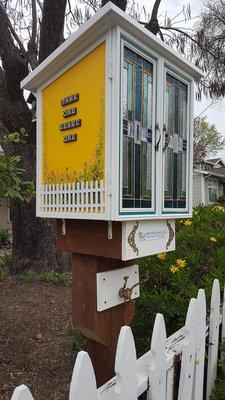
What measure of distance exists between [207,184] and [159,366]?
2393 cm

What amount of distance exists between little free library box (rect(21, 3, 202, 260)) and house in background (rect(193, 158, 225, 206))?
19.5 metres

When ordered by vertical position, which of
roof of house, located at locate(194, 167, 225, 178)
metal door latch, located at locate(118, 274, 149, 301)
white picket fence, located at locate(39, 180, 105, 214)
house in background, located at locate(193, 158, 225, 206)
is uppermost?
roof of house, located at locate(194, 167, 225, 178)

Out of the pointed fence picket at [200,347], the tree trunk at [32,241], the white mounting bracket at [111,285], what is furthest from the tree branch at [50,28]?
the pointed fence picket at [200,347]

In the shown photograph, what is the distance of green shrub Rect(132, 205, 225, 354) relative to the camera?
84.2 inches

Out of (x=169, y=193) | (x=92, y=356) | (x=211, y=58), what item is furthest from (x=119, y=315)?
(x=211, y=58)

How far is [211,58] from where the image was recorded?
7988 mm

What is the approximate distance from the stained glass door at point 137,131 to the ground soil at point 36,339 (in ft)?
4.41

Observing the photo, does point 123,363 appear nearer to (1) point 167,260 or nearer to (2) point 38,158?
(2) point 38,158

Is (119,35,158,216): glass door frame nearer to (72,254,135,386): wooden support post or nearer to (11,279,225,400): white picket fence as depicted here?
Result: (72,254,135,386): wooden support post

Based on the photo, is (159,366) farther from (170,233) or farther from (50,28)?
(50,28)

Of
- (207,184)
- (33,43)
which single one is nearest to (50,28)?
(33,43)

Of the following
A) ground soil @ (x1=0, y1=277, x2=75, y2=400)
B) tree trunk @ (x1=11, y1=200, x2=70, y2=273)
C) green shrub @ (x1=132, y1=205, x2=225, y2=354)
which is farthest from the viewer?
tree trunk @ (x1=11, y1=200, x2=70, y2=273)

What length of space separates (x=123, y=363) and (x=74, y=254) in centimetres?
62

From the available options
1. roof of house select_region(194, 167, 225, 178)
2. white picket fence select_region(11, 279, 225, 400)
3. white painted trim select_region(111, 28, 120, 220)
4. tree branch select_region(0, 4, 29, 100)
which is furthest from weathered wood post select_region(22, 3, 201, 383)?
roof of house select_region(194, 167, 225, 178)
